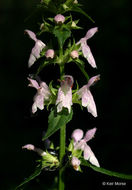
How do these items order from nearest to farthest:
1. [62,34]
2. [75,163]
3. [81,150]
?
[62,34], [75,163], [81,150]

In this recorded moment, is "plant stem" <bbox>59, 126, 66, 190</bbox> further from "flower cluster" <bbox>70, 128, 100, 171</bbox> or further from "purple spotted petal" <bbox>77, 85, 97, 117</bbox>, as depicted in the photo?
"purple spotted petal" <bbox>77, 85, 97, 117</bbox>

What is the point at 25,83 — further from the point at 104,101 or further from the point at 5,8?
the point at 5,8

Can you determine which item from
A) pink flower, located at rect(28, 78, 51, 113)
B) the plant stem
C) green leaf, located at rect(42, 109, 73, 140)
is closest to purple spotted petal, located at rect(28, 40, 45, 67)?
pink flower, located at rect(28, 78, 51, 113)

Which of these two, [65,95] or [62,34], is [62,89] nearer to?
[65,95]

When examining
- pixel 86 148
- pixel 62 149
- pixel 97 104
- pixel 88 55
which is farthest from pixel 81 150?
pixel 97 104

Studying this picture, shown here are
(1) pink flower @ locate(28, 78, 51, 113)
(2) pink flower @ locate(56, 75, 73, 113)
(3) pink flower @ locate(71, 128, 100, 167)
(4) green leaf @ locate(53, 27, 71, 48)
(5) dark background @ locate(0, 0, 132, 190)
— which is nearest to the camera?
(4) green leaf @ locate(53, 27, 71, 48)

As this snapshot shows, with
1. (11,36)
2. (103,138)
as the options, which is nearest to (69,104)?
(103,138)
